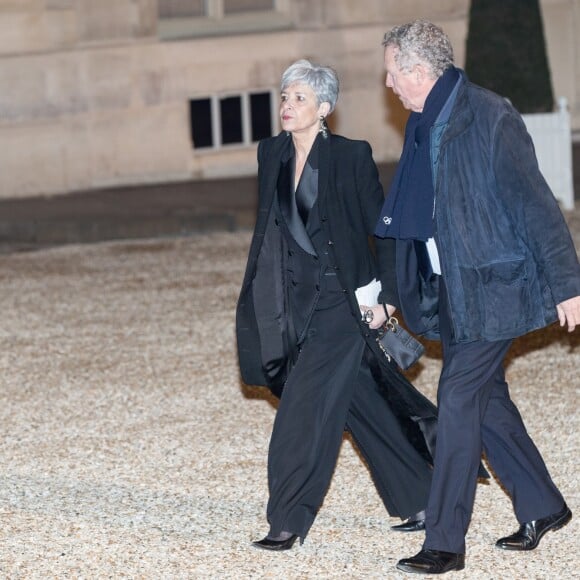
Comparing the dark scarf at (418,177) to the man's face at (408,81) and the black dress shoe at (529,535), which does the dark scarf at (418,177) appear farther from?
the black dress shoe at (529,535)

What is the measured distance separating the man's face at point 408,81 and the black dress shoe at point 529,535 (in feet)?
5.25

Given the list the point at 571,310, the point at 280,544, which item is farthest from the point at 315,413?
the point at 571,310

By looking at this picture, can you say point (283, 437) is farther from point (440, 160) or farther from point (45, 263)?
point (45, 263)

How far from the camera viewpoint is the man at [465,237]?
16.7ft

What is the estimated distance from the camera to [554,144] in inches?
576

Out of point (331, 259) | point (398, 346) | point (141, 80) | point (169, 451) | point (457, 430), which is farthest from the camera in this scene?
point (141, 80)

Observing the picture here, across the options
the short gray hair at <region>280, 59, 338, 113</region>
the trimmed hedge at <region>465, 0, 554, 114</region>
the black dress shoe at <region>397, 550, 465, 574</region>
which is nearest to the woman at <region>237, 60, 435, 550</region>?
the short gray hair at <region>280, 59, 338, 113</region>

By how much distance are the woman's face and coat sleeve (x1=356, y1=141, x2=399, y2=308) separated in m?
0.22

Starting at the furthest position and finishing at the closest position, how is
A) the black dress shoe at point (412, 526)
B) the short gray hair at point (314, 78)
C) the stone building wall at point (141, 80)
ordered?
1. the stone building wall at point (141, 80)
2. the black dress shoe at point (412, 526)
3. the short gray hair at point (314, 78)

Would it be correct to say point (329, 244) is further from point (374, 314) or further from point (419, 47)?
point (419, 47)

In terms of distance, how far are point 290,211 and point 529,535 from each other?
1.48 meters

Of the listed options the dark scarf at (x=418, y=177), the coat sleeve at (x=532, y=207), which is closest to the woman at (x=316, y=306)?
the dark scarf at (x=418, y=177)

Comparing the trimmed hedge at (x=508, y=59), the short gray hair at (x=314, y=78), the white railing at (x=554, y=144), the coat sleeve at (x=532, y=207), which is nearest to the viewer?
the coat sleeve at (x=532, y=207)

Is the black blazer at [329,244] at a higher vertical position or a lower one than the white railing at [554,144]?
higher
